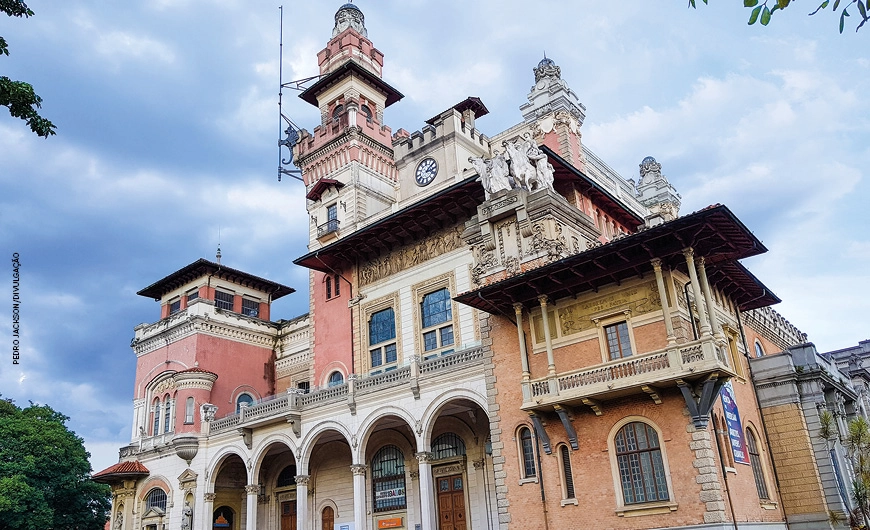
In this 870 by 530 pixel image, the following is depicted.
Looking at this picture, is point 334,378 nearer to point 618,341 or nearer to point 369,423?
point 369,423

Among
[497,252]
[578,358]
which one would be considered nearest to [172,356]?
[497,252]

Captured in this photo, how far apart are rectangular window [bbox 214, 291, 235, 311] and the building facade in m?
0.17

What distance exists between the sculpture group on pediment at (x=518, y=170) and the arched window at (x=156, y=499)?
25.1 metres

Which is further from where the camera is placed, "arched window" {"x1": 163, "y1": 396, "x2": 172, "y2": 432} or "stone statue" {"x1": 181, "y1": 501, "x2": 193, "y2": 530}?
"arched window" {"x1": 163, "y1": 396, "x2": 172, "y2": 432}

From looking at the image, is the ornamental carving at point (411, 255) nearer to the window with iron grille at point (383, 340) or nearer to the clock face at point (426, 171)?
the window with iron grille at point (383, 340)

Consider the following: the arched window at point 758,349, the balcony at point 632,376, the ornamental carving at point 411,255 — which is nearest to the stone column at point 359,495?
the ornamental carving at point 411,255

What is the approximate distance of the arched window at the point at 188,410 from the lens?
38.7 m

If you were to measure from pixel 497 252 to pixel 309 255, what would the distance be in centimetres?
1406

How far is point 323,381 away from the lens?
36.5 metres

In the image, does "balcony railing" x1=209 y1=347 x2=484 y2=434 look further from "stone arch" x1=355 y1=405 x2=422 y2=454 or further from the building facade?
"stone arch" x1=355 y1=405 x2=422 y2=454

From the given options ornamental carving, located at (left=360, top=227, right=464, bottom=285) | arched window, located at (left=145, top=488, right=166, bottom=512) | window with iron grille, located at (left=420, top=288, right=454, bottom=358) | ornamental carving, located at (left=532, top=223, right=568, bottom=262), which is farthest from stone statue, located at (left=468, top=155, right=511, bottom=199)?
arched window, located at (left=145, top=488, right=166, bottom=512)

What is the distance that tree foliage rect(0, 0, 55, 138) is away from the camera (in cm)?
1255

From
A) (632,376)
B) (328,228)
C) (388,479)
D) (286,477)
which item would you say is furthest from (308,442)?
(632,376)

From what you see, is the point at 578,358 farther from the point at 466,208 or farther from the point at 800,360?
the point at 466,208
